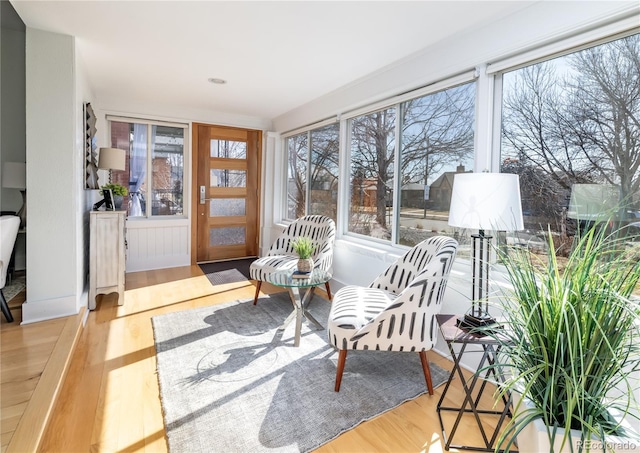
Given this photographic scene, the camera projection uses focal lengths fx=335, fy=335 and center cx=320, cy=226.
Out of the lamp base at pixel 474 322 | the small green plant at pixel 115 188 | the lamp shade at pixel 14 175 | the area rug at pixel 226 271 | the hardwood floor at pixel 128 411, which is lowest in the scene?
the hardwood floor at pixel 128 411

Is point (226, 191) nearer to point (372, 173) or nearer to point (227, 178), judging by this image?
point (227, 178)

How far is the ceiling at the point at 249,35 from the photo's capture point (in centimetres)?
214

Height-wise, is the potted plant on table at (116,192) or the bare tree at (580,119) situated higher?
the bare tree at (580,119)

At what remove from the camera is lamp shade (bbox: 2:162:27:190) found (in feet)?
10.7

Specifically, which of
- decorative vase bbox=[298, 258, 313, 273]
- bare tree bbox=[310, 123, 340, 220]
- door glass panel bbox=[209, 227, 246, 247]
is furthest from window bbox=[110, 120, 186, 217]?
decorative vase bbox=[298, 258, 313, 273]

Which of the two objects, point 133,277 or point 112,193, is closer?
point 112,193

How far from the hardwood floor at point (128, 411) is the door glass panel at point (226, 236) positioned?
2468mm

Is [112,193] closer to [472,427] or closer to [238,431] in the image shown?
[238,431]

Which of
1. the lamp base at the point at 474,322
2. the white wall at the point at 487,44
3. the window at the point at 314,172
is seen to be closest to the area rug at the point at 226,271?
the window at the point at 314,172

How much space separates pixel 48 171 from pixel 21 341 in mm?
1301

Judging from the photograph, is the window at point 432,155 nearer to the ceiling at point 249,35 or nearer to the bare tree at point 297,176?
the ceiling at point 249,35

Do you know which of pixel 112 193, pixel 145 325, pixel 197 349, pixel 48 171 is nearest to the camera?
pixel 197 349

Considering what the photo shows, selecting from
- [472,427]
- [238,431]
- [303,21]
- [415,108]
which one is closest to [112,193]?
[303,21]

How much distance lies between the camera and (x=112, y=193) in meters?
3.45
